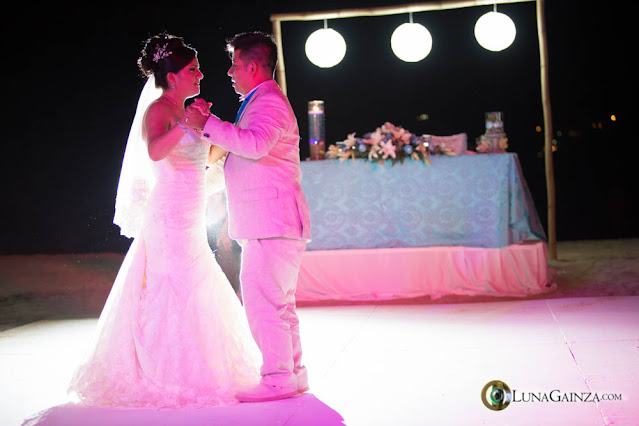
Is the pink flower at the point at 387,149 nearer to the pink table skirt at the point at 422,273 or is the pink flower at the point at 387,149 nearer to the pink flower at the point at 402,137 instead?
the pink flower at the point at 402,137

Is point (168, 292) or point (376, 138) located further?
point (376, 138)

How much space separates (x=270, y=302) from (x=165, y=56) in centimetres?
131

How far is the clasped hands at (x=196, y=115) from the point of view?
3.29 meters

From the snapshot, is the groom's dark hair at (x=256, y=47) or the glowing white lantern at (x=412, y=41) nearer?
the groom's dark hair at (x=256, y=47)

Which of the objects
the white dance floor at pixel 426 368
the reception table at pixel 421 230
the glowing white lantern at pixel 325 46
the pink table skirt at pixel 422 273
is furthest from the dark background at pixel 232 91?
the white dance floor at pixel 426 368

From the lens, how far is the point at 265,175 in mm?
3361

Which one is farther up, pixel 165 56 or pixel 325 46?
pixel 325 46

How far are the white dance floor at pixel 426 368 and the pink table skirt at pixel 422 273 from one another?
461 millimetres

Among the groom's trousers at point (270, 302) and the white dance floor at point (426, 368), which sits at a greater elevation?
the groom's trousers at point (270, 302)

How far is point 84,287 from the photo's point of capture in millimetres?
7762

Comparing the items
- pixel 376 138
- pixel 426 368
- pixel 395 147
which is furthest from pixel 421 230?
pixel 426 368

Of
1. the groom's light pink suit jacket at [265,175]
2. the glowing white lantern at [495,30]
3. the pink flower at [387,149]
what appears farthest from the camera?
the glowing white lantern at [495,30]

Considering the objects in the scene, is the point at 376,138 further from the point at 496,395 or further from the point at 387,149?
the point at 496,395

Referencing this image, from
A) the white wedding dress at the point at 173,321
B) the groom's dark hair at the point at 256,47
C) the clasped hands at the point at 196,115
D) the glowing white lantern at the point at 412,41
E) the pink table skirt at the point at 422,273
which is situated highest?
the glowing white lantern at the point at 412,41
